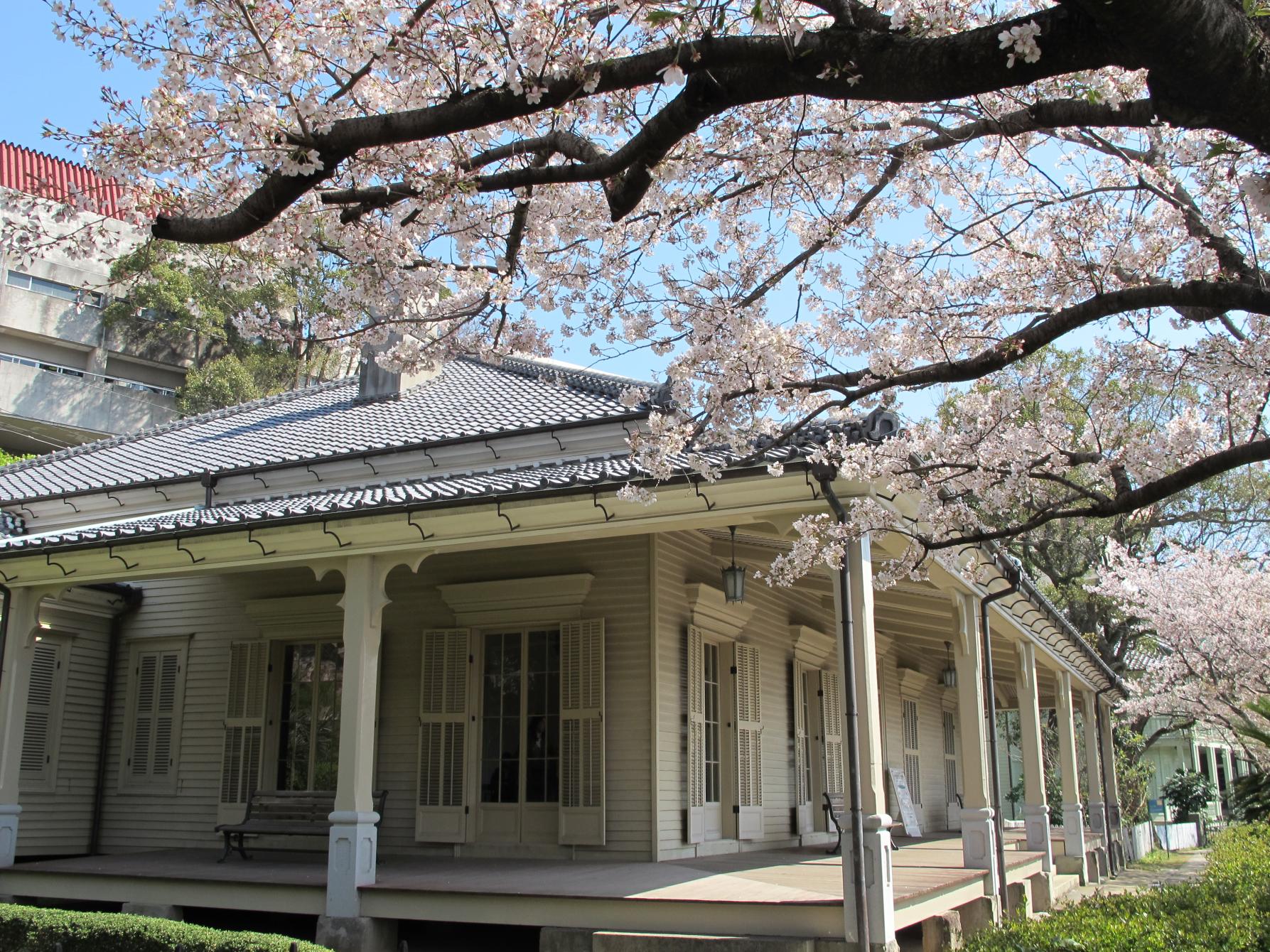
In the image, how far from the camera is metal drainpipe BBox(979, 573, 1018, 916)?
10352 mm

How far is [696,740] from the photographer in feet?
34.2

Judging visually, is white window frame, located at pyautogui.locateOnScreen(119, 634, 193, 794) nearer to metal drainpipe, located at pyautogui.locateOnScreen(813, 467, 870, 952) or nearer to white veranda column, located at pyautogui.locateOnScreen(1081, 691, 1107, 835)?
metal drainpipe, located at pyautogui.locateOnScreen(813, 467, 870, 952)

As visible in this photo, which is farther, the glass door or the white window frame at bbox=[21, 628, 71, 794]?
the white window frame at bbox=[21, 628, 71, 794]

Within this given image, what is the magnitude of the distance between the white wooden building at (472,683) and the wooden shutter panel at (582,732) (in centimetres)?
3

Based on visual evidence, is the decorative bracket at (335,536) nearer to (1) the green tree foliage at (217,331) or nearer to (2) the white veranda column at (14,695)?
(2) the white veranda column at (14,695)

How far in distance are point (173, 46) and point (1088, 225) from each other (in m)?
4.88

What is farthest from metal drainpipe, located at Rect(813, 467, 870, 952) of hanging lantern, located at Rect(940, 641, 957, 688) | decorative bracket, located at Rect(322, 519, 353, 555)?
hanging lantern, located at Rect(940, 641, 957, 688)

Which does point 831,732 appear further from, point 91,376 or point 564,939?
point 91,376

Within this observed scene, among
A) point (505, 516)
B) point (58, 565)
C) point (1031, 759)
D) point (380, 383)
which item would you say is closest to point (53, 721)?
point (58, 565)

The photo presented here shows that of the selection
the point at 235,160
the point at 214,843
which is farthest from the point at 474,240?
the point at 214,843

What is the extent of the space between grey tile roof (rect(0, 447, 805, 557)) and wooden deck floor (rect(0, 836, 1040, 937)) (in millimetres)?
2874

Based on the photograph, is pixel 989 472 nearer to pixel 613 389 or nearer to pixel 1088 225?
pixel 1088 225

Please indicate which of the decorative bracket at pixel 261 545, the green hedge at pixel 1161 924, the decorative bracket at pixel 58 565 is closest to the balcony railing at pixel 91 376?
the decorative bracket at pixel 58 565

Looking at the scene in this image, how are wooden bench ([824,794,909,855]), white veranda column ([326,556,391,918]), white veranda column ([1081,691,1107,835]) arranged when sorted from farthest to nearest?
white veranda column ([1081,691,1107,835]) < wooden bench ([824,794,909,855]) < white veranda column ([326,556,391,918])
